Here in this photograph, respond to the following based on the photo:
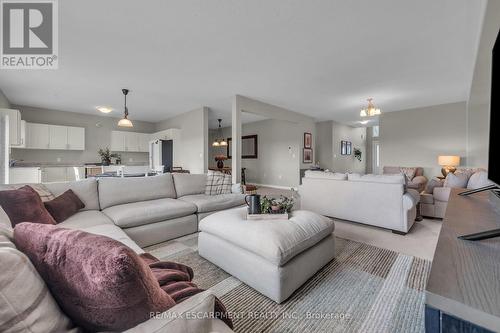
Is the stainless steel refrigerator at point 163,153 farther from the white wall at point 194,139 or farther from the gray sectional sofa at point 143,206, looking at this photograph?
the gray sectional sofa at point 143,206

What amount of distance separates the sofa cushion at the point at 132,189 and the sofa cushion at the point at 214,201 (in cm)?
32

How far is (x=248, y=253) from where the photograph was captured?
168 cm

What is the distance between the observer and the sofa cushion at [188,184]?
3.35 m

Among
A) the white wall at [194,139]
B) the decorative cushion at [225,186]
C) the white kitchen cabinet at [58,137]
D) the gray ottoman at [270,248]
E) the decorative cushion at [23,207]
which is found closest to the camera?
the gray ottoman at [270,248]

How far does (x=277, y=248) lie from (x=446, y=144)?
6532 mm

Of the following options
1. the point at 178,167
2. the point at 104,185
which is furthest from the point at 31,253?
the point at 178,167

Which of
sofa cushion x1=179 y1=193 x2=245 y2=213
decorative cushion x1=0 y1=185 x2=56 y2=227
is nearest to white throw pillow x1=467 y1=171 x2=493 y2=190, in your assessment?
sofa cushion x1=179 y1=193 x2=245 y2=213

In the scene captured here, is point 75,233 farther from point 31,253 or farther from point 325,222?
point 325,222

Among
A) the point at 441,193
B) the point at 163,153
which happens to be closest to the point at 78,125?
the point at 163,153

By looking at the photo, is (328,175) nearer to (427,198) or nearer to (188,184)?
(427,198)

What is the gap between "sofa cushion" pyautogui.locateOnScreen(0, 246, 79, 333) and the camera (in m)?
0.45

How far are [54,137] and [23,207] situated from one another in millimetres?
5347

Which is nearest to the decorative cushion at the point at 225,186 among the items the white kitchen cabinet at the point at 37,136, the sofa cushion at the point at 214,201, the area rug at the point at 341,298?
the sofa cushion at the point at 214,201

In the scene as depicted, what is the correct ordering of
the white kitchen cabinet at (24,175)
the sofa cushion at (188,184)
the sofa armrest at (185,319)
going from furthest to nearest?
the white kitchen cabinet at (24,175) → the sofa cushion at (188,184) → the sofa armrest at (185,319)
